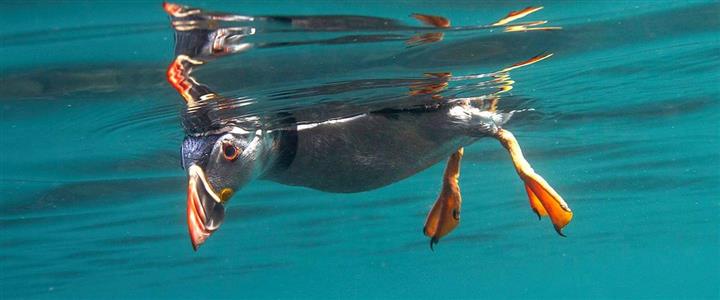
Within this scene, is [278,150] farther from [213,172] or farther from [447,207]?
[447,207]

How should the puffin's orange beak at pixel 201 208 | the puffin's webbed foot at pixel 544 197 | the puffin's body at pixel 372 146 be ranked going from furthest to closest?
the puffin's webbed foot at pixel 544 197 < the puffin's body at pixel 372 146 < the puffin's orange beak at pixel 201 208

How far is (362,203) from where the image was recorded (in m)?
20.2

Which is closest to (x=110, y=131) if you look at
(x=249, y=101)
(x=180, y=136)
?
(x=180, y=136)

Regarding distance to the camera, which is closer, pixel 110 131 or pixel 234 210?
pixel 110 131

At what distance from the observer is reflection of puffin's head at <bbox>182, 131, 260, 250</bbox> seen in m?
5.16

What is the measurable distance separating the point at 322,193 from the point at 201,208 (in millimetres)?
13536

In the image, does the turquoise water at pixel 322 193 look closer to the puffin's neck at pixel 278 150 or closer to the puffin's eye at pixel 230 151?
the puffin's neck at pixel 278 150

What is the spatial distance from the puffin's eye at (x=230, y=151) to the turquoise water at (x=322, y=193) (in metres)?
1.12

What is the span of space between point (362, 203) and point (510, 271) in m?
30.7

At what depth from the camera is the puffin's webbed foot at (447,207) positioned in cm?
783

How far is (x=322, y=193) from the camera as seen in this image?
1875 cm

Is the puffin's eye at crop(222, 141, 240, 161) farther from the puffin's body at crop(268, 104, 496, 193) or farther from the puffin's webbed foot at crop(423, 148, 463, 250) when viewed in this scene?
the puffin's webbed foot at crop(423, 148, 463, 250)

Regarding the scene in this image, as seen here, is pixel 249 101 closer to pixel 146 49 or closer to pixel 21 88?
pixel 146 49

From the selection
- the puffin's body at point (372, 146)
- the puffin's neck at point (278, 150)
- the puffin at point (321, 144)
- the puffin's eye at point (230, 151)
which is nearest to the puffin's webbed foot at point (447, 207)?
the puffin at point (321, 144)
